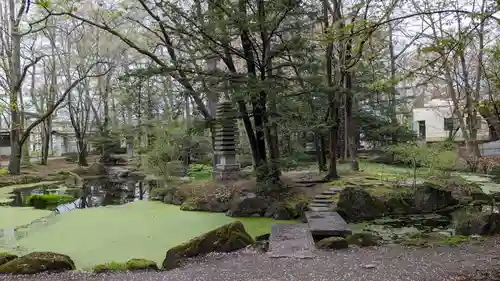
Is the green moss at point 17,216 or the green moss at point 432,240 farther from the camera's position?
the green moss at point 17,216

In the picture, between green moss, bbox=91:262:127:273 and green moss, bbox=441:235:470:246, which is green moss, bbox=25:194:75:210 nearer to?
green moss, bbox=91:262:127:273

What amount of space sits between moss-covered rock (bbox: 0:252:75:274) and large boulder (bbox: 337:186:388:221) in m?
5.92

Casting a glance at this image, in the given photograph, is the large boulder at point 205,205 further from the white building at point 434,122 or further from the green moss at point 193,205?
the white building at point 434,122

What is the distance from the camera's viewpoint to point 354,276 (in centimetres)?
483

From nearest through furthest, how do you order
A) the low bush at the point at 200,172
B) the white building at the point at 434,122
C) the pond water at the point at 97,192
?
the pond water at the point at 97,192, the low bush at the point at 200,172, the white building at the point at 434,122

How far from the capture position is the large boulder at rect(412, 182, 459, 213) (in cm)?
1003

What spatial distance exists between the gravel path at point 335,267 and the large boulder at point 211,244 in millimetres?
218

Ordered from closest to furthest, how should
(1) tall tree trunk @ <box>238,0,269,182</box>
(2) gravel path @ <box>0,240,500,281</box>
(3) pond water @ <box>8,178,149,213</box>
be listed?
(2) gravel path @ <box>0,240,500,281</box> → (1) tall tree trunk @ <box>238,0,269,182</box> → (3) pond water @ <box>8,178,149,213</box>

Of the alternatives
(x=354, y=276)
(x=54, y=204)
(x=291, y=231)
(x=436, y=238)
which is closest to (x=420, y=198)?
(x=436, y=238)

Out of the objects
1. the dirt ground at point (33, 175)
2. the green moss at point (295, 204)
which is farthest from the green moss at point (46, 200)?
the green moss at point (295, 204)

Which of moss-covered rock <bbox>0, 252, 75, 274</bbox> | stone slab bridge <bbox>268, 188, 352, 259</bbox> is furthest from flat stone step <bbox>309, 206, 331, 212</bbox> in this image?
moss-covered rock <bbox>0, 252, 75, 274</bbox>

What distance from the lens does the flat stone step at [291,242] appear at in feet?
19.1

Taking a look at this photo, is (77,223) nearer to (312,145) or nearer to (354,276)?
(354,276)

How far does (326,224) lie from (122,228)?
4.35 m
